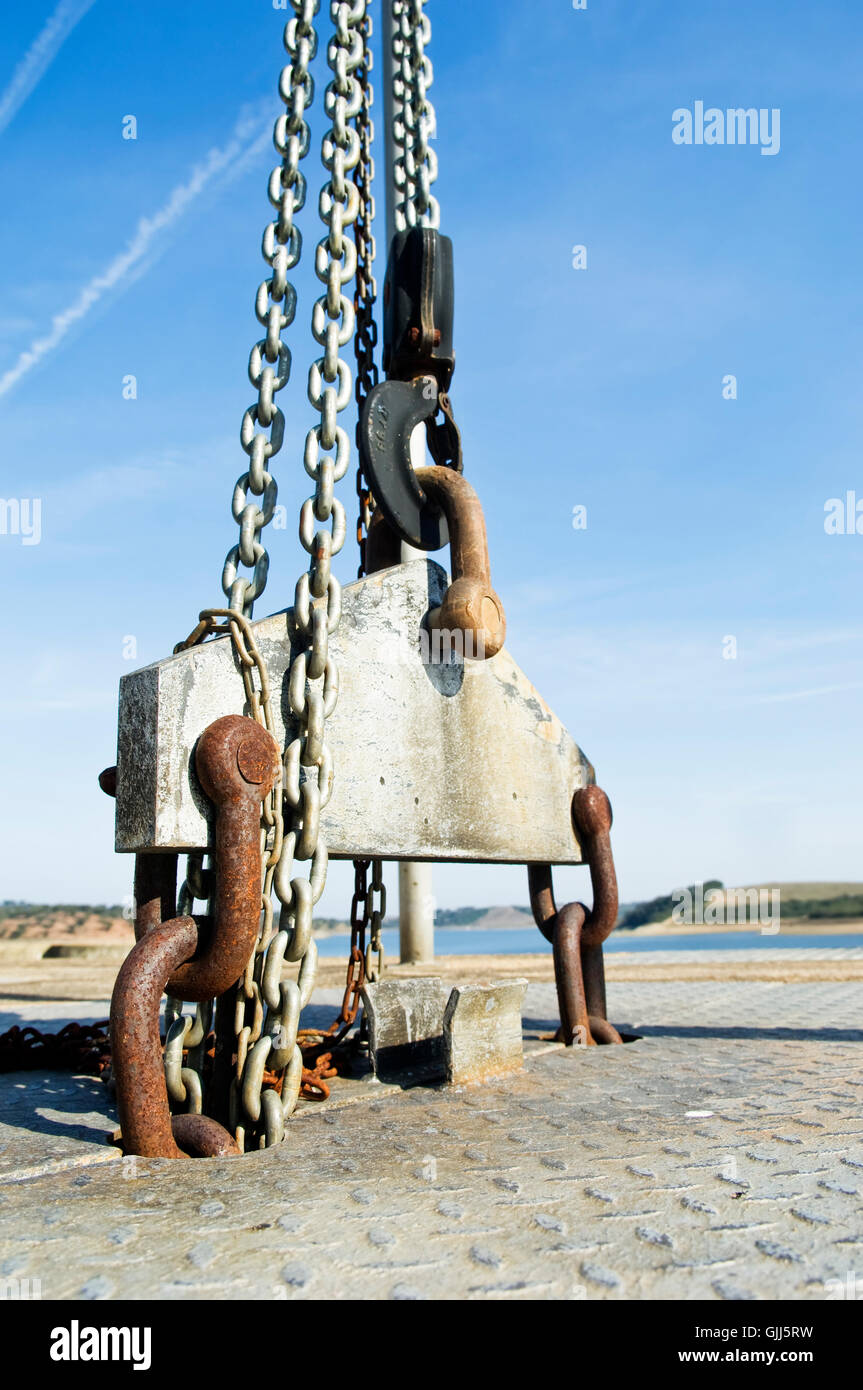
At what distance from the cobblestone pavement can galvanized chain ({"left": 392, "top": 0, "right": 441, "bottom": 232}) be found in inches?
133

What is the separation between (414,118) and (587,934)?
3421 millimetres

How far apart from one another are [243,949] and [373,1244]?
86 centimetres

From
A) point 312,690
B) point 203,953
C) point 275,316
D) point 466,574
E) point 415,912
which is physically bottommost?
point 415,912

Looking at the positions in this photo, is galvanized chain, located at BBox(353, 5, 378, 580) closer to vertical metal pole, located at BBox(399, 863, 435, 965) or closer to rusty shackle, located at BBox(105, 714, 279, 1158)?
rusty shackle, located at BBox(105, 714, 279, 1158)

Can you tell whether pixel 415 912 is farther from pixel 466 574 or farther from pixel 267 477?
pixel 267 477

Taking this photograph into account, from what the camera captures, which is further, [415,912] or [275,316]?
[415,912]

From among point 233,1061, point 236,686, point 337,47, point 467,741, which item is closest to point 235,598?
point 236,686

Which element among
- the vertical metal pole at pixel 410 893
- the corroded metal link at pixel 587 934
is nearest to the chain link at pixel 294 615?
the corroded metal link at pixel 587 934

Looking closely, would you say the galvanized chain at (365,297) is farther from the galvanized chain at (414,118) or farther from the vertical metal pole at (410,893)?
the vertical metal pole at (410,893)

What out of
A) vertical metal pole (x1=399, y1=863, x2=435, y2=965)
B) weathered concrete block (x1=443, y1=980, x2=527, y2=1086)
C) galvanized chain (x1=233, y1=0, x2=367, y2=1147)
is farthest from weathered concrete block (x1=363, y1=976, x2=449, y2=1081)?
vertical metal pole (x1=399, y1=863, x2=435, y2=965)

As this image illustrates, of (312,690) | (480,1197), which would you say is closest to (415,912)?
(312,690)

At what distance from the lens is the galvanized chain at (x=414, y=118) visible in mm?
4250

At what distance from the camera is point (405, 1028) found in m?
3.46

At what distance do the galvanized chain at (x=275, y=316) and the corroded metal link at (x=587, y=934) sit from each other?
171cm
